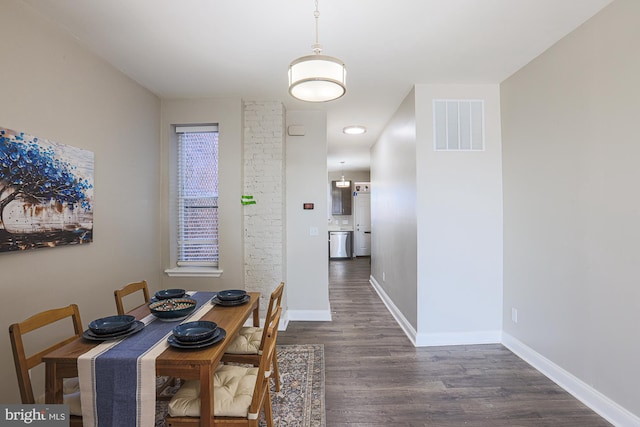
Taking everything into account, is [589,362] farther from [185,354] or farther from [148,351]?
[148,351]

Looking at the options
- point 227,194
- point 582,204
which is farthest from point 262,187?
point 582,204

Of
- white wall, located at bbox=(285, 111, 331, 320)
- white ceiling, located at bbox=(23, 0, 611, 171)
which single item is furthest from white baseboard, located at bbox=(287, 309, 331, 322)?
white ceiling, located at bbox=(23, 0, 611, 171)

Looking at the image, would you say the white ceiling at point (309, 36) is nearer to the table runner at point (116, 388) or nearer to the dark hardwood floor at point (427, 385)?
the table runner at point (116, 388)

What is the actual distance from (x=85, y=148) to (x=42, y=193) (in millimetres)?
578

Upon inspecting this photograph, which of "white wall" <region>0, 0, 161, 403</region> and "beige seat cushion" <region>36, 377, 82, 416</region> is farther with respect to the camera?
"white wall" <region>0, 0, 161, 403</region>

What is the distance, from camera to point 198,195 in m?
3.77

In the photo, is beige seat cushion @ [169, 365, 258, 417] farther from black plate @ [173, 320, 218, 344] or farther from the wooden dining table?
black plate @ [173, 320, 218, 344]

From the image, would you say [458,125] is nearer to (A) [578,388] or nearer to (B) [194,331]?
(A) [578,388]

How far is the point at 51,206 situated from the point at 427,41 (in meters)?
3.20

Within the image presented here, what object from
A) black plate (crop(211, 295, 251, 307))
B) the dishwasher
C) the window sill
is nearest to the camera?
black plate (crop(211, 295, 251, 307))

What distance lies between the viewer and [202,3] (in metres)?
2.01

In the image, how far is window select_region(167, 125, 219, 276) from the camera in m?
3.73

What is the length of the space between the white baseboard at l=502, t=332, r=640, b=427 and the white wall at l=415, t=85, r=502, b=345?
0.40 metres

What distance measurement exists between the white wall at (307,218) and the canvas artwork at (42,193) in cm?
222
